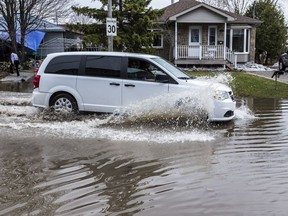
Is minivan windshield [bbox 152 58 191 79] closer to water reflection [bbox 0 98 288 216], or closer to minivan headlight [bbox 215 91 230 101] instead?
minivan headlight [bbox 215 91 230 101]

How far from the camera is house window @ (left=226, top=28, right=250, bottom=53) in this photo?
32.5 metres

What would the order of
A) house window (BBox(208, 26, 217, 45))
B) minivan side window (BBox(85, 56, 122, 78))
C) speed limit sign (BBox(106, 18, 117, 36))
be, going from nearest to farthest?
minivan side window (BBox(85, 56, 122, 78)) < speed limit sign (BBox(106, 18, 117, 36)) < house window (BBox(208, 26, 217, 45))

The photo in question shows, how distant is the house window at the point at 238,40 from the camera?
32.5 metres

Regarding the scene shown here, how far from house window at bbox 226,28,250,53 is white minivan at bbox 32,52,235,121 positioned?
77.6ft

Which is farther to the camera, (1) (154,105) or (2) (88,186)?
(1) (154,105)

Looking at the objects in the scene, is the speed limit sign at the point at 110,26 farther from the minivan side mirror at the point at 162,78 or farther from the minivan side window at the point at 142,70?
the minivan side mirror at the point at 162,78

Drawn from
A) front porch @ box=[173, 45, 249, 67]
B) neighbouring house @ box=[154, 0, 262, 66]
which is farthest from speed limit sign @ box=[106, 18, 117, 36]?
front porch @ box=[173, 45, 249, 67]

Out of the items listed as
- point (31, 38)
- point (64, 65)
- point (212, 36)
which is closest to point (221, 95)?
point (64, 65)

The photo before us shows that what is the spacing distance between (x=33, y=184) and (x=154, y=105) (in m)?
4.70

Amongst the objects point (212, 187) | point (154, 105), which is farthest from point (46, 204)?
point (154, 105)

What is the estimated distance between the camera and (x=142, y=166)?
620 centimetres

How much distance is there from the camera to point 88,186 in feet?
17.2

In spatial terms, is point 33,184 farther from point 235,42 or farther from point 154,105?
point 235,42

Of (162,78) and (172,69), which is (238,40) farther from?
(162,78)
